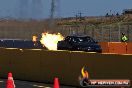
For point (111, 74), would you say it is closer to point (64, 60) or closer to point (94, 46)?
point (64, 60)

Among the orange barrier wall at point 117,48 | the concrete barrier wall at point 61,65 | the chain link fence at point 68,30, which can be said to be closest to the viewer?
the concrete barrier wall at point 61,65

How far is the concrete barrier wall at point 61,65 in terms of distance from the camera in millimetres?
16766

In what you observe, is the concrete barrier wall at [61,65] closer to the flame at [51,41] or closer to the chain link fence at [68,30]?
the flame at [51,41]

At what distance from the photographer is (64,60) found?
19125 millimetres

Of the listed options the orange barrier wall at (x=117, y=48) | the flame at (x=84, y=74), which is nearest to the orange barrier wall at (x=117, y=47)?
the orange barrier wall at (x=117, y=48)

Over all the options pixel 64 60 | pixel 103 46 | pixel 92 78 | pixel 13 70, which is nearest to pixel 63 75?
pixel 64 60

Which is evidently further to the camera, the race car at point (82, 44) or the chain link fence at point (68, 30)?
the chain link fence at point (68, 30)

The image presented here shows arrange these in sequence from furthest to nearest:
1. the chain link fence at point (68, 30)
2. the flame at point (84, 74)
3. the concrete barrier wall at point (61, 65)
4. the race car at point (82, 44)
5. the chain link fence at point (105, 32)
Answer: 1. the chain link fence at point (68, 30)
2. the chain link fence at point (105, 32)
3. the race car at point (82, 44)
4. the flame at point (84, 74)
5. the concrete barrier wall at point (61, 65)

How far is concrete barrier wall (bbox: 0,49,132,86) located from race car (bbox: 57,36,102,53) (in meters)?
12.4

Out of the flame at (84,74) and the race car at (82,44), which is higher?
the race car at (82,44)

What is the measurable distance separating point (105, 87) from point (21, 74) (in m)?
5.78

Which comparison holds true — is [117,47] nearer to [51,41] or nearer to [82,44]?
[82,44]

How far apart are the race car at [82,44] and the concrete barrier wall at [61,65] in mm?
12443

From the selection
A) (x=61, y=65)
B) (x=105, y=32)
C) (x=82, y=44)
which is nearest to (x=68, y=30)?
(x=105, y=32)
